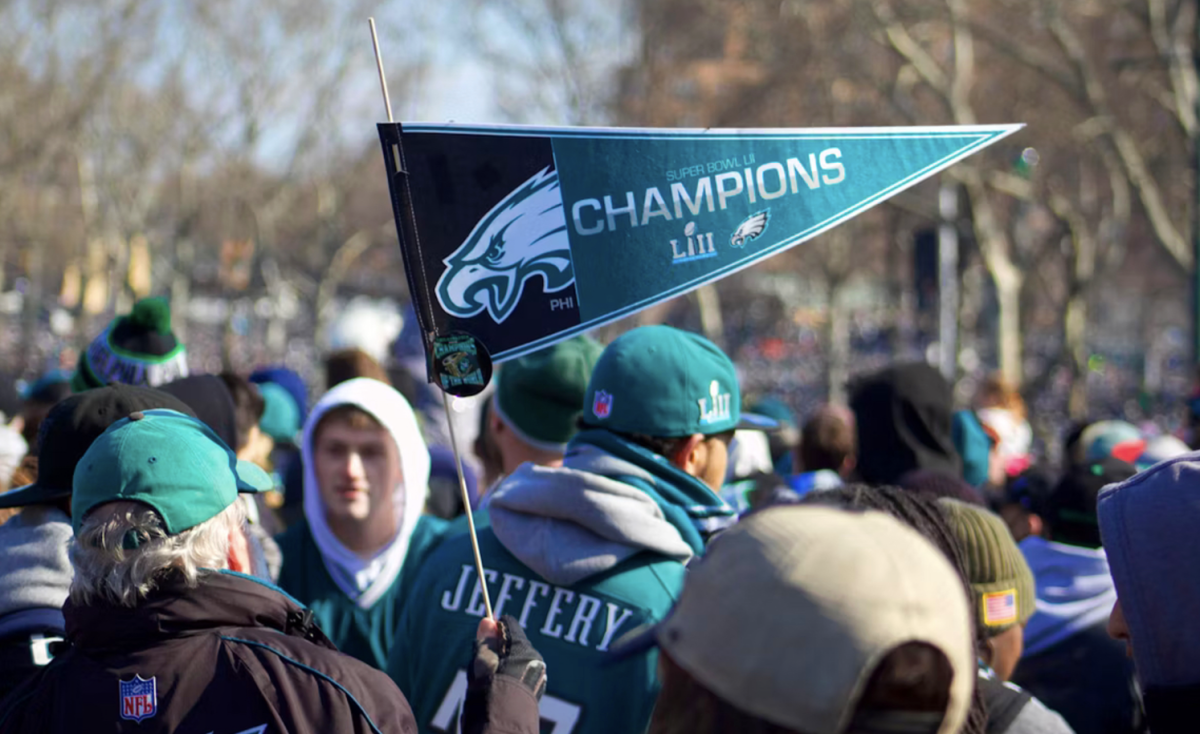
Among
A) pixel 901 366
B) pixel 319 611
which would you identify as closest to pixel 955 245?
pixel 901 366

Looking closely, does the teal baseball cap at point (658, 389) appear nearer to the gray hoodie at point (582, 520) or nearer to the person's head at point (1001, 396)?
the gray hoodie at point (582, 520)

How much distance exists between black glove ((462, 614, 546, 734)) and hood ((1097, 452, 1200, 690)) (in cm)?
94

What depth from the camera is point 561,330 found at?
9.02 ft

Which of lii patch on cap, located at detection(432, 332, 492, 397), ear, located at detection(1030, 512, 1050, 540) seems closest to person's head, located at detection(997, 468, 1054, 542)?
ear, located at detection(1030, 512, 1050, 540)

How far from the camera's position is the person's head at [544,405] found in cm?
388

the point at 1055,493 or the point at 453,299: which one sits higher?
the point at 453,299

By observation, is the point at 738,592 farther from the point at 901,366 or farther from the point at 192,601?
the point at 901,366

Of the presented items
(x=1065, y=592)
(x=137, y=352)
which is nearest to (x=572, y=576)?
(x=1065, y=592)

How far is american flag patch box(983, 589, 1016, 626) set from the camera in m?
2.75

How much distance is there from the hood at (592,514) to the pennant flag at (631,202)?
11.9 inches

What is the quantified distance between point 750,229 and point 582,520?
0.70 meters

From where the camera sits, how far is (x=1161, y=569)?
75.6 inches

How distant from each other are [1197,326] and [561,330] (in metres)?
12.5

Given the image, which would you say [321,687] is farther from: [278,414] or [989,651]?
[278,414]
